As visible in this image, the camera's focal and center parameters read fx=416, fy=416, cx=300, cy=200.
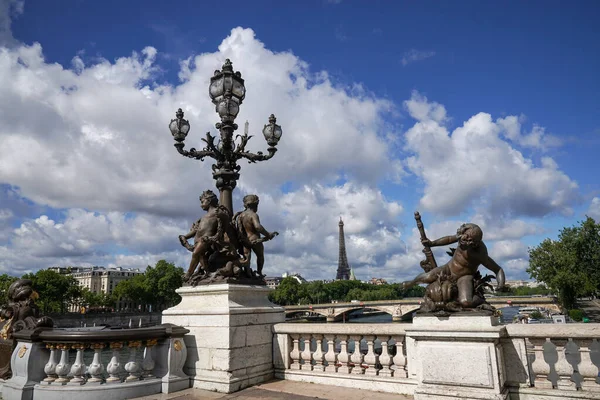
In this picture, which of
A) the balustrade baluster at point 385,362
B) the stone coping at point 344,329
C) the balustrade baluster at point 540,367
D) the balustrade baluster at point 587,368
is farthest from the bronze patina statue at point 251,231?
the balustrade baluster at point 587,368

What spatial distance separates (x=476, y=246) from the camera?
17.5 ft

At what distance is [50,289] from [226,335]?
66.8 metres

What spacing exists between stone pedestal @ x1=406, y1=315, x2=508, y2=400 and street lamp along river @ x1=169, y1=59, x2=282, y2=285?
322cm

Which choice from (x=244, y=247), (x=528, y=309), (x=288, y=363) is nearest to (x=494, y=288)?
(x=288, y=363)

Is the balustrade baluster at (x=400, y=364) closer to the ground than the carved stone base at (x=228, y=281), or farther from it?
closer to the ground

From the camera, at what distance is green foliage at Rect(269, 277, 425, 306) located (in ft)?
312

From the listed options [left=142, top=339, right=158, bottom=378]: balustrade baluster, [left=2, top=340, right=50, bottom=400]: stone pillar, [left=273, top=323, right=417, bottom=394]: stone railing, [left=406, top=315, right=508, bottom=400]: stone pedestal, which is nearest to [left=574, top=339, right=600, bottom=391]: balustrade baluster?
[left=406, top=315, right=508, bottom=400]: stone pedestal

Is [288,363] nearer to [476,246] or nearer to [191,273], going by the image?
[191,273]

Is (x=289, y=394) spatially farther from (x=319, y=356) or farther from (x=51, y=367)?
(x=51, y=367)

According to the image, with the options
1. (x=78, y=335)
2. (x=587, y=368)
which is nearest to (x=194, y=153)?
(x=78, y=335)

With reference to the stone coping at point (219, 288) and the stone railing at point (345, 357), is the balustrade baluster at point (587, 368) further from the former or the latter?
the stone coping at point (219, 288)

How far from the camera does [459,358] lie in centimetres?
488

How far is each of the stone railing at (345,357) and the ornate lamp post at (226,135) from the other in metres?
2.63

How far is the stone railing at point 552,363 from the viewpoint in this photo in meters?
4.67
